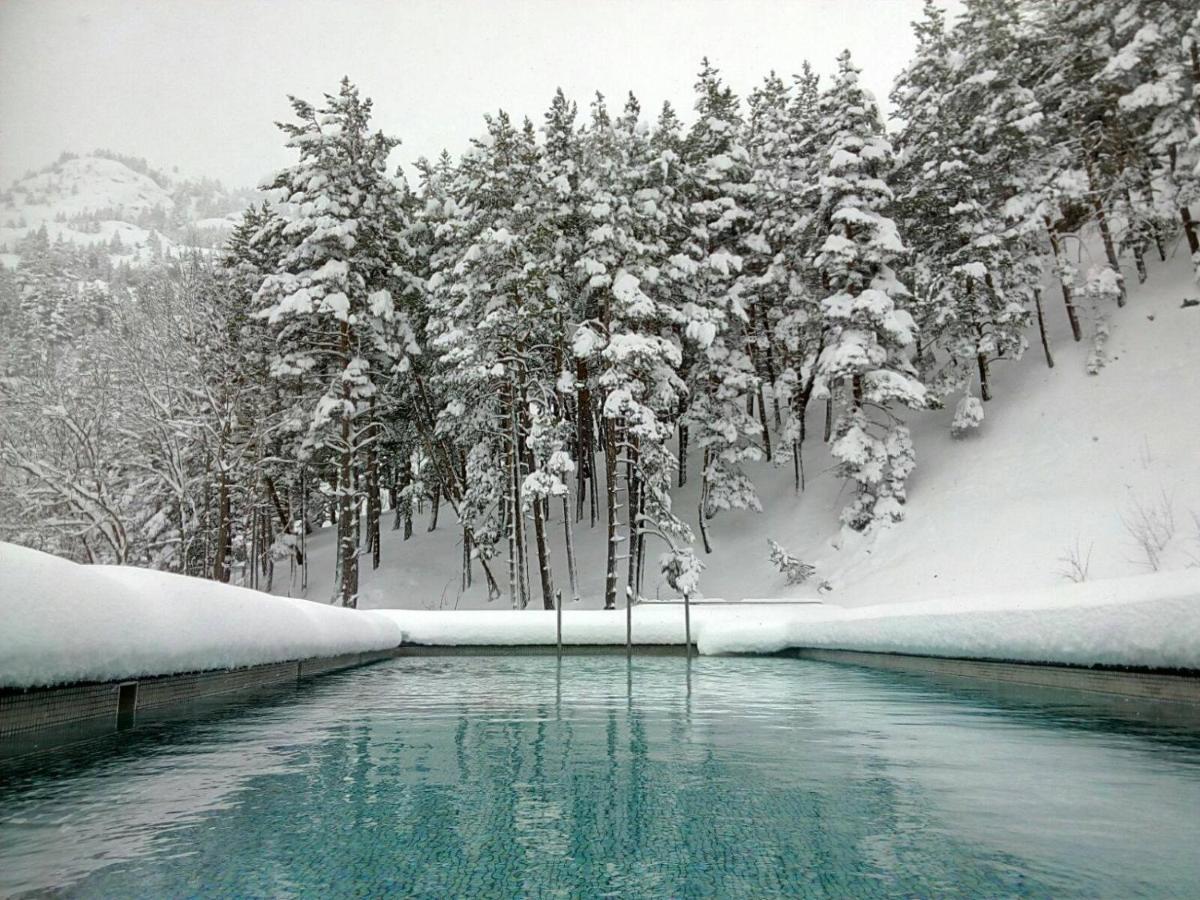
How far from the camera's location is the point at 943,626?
1045 centimetres

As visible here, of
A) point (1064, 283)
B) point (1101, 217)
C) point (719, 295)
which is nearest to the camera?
point (1064, 283)

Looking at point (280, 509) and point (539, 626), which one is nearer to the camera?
point (539, 626)

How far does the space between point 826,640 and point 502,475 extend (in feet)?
48.3

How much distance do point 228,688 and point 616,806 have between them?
21.4 ft

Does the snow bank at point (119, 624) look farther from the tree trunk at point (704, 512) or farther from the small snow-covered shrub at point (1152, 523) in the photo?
the tree trunk at point (704, 512)

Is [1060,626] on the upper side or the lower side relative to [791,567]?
lower

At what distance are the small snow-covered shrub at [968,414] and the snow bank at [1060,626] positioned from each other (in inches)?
579

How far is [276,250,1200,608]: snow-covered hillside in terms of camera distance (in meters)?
20.7

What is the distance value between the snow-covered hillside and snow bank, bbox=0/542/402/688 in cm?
1605

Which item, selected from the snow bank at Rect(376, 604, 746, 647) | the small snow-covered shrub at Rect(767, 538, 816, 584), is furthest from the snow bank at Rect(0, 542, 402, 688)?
the small snow-covered shrub at Rect(767, 538, 816, 584)

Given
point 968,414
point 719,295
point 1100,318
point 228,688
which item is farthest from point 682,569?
point 1100,318

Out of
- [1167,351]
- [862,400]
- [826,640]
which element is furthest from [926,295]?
[826,640]

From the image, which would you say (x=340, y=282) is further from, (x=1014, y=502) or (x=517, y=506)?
(x=1014, y=502)

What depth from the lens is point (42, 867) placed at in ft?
10.9
